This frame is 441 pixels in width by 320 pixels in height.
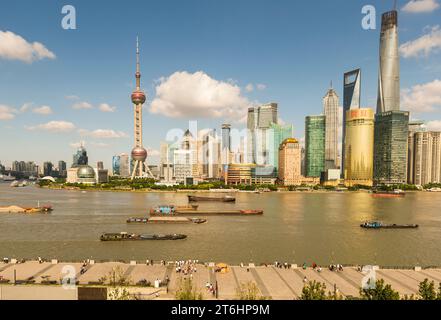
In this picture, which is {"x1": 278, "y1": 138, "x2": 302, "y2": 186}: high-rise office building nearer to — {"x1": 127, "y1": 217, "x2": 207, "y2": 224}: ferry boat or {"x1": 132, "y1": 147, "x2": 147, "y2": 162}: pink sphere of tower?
{"x1": 132, "y1": 147, "x2": 147, "y2": 162}: pink sphere of tower

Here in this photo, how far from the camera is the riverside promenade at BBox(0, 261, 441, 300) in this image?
76.9ft

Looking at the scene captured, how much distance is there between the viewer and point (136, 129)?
194 meters

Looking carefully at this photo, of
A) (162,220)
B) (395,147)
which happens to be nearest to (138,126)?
(162,220)

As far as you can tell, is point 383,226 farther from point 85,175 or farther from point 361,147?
point 85,175

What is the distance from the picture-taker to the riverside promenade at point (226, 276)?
2345 cm

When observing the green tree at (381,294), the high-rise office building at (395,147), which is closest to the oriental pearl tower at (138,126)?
the high-rise office building at (395,147)

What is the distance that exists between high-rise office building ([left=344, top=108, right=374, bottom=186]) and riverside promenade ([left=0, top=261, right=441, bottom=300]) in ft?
548

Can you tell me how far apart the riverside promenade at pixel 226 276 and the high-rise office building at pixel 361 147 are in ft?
548

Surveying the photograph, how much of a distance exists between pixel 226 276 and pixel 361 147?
179 metres

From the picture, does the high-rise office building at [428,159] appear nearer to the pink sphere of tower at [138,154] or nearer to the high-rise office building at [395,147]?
the high-rise office building at [395,147]

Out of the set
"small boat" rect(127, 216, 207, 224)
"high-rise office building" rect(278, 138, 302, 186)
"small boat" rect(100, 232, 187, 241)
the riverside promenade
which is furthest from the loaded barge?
"high-rise office building" rect(278, 138, 302, 186)
